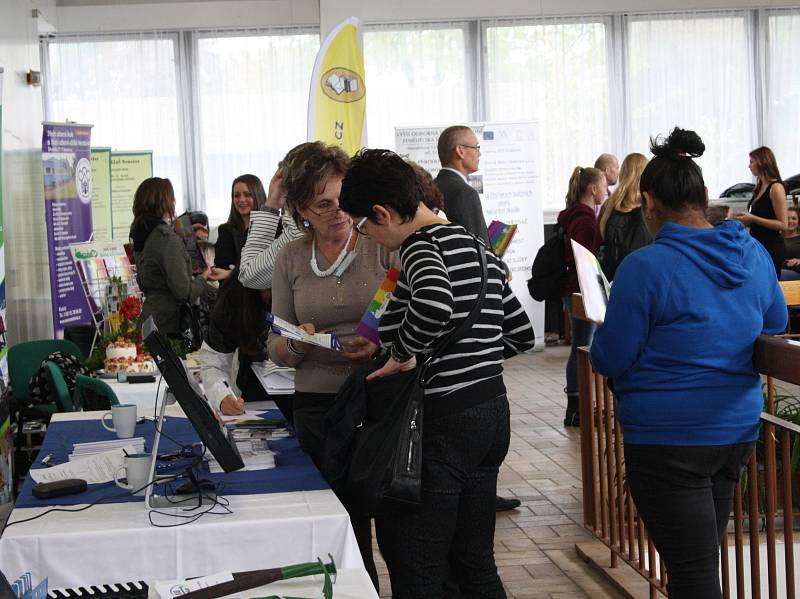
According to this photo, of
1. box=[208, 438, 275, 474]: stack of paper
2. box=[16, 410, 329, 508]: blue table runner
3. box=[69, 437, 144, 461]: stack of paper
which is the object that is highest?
box=[208, 438, 275, 474]: stack of paper

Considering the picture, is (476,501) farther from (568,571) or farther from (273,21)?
(273,21)

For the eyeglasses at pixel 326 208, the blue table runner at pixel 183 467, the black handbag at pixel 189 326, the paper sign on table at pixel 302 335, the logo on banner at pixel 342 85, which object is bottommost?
the blue table runner at pixel 183 467

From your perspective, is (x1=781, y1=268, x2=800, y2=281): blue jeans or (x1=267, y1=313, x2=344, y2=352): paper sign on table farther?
(x1=781, y1=268, x2=800, y2=281): blue jeans

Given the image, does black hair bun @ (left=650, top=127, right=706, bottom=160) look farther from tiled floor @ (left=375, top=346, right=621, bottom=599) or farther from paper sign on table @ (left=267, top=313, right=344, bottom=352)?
tiled floor @ (left=375, top=346, right=621, bottom=599)

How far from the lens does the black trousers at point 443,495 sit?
2.26 meters

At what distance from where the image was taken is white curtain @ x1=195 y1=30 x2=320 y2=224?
11883 millimetres

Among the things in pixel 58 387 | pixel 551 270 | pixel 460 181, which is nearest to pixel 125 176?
pixel 551 270

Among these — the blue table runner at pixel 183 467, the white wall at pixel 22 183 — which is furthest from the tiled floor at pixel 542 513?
the white wall at pixel 22 183

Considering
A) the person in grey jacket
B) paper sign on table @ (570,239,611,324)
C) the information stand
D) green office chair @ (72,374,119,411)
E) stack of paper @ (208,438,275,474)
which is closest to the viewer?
paper sign on table @ (570,239,611,324)

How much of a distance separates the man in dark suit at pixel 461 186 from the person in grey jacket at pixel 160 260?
1.74 m

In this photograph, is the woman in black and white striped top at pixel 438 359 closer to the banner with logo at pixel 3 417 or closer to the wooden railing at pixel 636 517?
the wooden railing at pixel 636 517

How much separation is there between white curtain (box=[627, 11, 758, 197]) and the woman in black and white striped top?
10153mm

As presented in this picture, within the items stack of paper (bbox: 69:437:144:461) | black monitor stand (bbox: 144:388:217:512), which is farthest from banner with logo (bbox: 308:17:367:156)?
black monitor stand (bbox: 144:388:217:512)

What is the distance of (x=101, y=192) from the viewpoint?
9.98m
